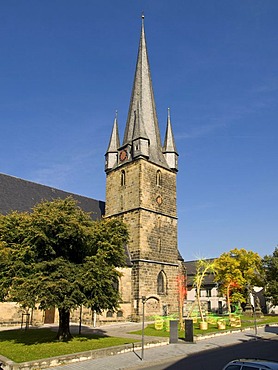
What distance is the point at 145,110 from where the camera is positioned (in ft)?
139

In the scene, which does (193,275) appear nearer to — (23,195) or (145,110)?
(145,110)

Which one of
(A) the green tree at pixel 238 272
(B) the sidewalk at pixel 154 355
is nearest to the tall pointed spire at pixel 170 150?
(A) the green tree at pixel 238 272

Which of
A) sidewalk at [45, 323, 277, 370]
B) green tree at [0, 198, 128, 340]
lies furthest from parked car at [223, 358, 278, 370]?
green tree at [0, 198, 128, 340]

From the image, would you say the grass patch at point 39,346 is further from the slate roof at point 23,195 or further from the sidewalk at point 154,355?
the slate roof at point 23,195

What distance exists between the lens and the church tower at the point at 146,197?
35500 mm

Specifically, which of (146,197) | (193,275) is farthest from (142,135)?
(193,275)

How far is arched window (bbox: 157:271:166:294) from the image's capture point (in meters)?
36.6

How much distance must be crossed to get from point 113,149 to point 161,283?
16020 mm

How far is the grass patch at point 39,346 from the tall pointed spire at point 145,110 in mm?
22591

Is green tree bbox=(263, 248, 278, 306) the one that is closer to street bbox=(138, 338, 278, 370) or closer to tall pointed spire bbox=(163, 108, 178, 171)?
tall pointed spire bbox=(163, 108, 178, 171)

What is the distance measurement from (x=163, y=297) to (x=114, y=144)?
1801cm

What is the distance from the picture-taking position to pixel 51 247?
20.1 metres

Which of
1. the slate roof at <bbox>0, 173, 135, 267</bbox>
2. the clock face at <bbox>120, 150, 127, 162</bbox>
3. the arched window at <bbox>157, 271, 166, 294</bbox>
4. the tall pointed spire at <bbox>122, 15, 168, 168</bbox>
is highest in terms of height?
the tall pointed spire at <bbox>122, 15, 168, 168</bbox>

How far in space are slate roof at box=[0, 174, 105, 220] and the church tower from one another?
4.48 metres
